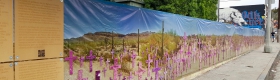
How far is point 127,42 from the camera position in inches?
172

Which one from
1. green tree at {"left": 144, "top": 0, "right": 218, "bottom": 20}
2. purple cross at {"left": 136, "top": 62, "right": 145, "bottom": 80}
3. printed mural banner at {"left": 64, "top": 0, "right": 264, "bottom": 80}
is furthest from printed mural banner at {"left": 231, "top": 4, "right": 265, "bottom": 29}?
purple cross at {"left": 136, "top": 62, "right": 145, "bottom": 80}

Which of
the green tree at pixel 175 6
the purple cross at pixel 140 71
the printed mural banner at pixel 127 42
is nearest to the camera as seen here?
the printed mural banner at pixel 127 42

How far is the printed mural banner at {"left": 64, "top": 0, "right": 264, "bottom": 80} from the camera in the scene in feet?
10.6

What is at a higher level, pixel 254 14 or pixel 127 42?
pixel 254 14

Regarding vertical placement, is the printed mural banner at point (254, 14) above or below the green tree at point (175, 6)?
above

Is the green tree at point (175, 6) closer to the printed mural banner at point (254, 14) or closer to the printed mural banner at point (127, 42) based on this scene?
the printed mural banner at point (127, 42)

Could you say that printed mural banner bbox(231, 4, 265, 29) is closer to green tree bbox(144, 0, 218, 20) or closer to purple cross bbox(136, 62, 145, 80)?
green tree bbox(144, 0, 218, 20)

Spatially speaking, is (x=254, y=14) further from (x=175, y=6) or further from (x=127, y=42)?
A: (x=127, y=42)

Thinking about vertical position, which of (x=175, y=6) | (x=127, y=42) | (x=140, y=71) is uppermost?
(x=175, y=6)

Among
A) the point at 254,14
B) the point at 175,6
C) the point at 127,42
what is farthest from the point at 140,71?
the point at 254,14

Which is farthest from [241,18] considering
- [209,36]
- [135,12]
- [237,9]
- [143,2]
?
[135,12]

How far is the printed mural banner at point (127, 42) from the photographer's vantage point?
3.24m

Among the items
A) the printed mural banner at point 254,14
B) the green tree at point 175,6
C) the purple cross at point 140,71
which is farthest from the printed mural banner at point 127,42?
the printed mural banner at point 254,14

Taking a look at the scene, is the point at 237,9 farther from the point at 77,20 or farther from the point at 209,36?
the point at 77,20
